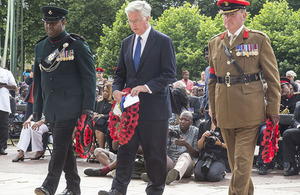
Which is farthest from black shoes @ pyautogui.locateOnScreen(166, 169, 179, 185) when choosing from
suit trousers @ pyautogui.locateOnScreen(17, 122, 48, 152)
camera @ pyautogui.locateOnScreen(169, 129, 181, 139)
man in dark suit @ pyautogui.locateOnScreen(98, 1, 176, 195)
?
suit trousers @ pyautogui.locateOnScreen(17, 122, 48, 152)

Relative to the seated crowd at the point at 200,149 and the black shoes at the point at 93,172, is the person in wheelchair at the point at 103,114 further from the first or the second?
the black shoes at the point at 93,172

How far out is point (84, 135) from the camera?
5953mm

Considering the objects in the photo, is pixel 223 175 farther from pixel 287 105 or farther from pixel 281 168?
pixel 287 105

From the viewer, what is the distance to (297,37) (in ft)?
115

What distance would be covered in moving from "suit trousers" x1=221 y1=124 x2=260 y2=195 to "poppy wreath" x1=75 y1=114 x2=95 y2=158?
1.64m

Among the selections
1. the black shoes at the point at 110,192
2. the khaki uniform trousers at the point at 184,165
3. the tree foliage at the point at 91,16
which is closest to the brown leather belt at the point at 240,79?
the black shoes at the point at 110,192

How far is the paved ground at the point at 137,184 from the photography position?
7273 mm

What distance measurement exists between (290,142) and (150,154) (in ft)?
17.1

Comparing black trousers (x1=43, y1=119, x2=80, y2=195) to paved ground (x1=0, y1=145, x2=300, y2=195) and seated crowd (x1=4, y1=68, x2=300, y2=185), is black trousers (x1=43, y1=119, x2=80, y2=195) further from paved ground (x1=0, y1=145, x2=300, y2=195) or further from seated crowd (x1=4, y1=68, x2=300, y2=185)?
seated crowd (x1=4, y1=68, x2=300, y2=185)

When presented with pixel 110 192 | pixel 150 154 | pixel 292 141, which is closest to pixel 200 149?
pixel 292 141

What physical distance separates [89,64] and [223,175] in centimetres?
395

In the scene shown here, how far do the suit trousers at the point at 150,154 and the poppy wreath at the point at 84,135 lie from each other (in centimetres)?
74

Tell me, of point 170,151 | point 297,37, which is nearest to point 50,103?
point 170,151

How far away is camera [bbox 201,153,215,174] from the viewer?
28.6 feet
